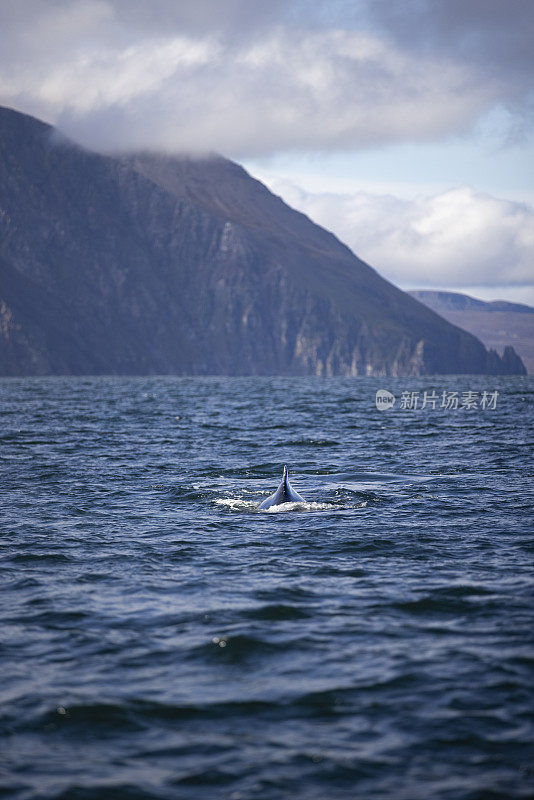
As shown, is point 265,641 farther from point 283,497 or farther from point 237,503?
point 237,503

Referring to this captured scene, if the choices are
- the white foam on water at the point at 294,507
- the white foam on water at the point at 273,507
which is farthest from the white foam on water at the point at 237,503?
the white foam on water at the point at 294,507

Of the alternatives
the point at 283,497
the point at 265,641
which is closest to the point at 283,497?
the point at 283,497

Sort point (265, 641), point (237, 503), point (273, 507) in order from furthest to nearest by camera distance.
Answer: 1. point (237, 503)
2. point (273, 507)
3. point (265, 641)

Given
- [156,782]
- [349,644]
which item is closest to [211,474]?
[349,644]

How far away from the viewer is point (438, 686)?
1076 centimetres

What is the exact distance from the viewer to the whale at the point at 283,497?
24.3 m

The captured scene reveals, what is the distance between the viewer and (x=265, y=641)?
12.5 metres

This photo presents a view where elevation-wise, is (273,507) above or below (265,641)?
above

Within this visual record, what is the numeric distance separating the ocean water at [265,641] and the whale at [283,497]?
39 cm

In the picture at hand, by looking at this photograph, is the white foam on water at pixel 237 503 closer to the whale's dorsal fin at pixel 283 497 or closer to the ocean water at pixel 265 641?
the ocean water at pixel 265 641

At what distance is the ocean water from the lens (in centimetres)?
881

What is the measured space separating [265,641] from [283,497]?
39.4ft

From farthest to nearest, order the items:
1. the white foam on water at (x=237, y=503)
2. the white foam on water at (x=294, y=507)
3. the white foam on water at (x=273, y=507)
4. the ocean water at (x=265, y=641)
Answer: the white foam on water at (x=237, y=503)
the white foam on water at (x=273, y=507)
the white foam on water at (x=294, y=507)
the ocean water at (x=265, y=641)

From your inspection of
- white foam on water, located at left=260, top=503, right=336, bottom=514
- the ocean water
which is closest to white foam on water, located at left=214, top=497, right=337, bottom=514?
white foam on water, located at left=260, top=503, right=336, bottom=514
